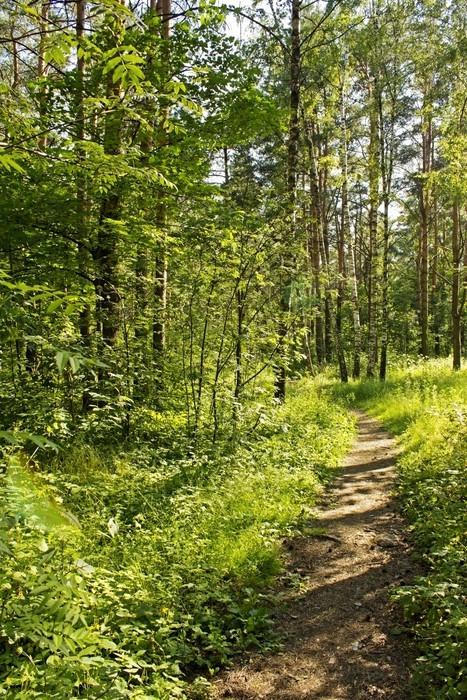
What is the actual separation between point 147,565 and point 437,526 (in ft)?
10.0

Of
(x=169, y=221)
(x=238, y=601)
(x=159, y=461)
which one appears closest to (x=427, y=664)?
(x=238, y=601)

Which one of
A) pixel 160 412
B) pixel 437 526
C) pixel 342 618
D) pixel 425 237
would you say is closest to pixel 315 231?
pixel 425 237

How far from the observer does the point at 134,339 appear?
6957 millimetres

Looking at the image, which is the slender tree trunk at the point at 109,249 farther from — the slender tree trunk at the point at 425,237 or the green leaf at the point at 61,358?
the slender tree trunk at the point at 425,237

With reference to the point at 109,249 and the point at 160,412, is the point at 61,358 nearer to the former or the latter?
the point at 109,249

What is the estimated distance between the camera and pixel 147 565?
3834mm

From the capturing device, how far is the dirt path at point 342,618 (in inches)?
120

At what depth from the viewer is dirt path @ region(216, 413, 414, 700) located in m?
3.04

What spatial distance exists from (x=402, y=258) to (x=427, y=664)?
39.6 m

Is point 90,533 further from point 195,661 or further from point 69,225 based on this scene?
point 69,225

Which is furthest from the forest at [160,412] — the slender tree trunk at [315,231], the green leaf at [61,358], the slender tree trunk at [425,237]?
Answer: the slender tree trunk at [425,237]

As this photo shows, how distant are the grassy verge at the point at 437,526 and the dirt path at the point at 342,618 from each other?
221 mm

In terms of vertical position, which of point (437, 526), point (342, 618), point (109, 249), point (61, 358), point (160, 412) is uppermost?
point (109, 249)

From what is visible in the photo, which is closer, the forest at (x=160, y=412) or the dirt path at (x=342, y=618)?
the forest at (x=160, y=412)
